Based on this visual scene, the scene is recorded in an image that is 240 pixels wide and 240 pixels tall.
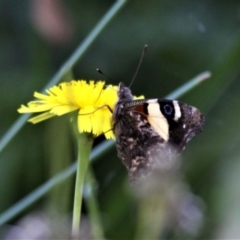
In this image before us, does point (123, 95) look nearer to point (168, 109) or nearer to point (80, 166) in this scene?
point (168, 109)

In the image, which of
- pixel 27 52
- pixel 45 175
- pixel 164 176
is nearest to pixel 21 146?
pixel 45 175

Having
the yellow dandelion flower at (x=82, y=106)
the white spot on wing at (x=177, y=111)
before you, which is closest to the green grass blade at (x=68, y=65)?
the yellow dandelion flower at (x=82, y=106)

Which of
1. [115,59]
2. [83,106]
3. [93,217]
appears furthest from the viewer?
[115,59]

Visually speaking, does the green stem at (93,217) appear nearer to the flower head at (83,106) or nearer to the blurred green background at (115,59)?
the flower head at (83,106)

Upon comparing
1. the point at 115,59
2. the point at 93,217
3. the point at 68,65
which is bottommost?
the point at 93,217

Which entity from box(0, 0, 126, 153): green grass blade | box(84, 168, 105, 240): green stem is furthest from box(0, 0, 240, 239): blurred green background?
box(84, 168, 105, 240): green stem

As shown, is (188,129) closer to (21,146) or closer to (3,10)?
(21,146)

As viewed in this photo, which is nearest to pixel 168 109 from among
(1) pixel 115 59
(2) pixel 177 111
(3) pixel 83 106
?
(2) pixel 177 111

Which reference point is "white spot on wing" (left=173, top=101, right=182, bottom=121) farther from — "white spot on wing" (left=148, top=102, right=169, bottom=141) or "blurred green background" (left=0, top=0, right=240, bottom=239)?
"blurred green background" (left=0, top=0, right=240, bottom=239)
